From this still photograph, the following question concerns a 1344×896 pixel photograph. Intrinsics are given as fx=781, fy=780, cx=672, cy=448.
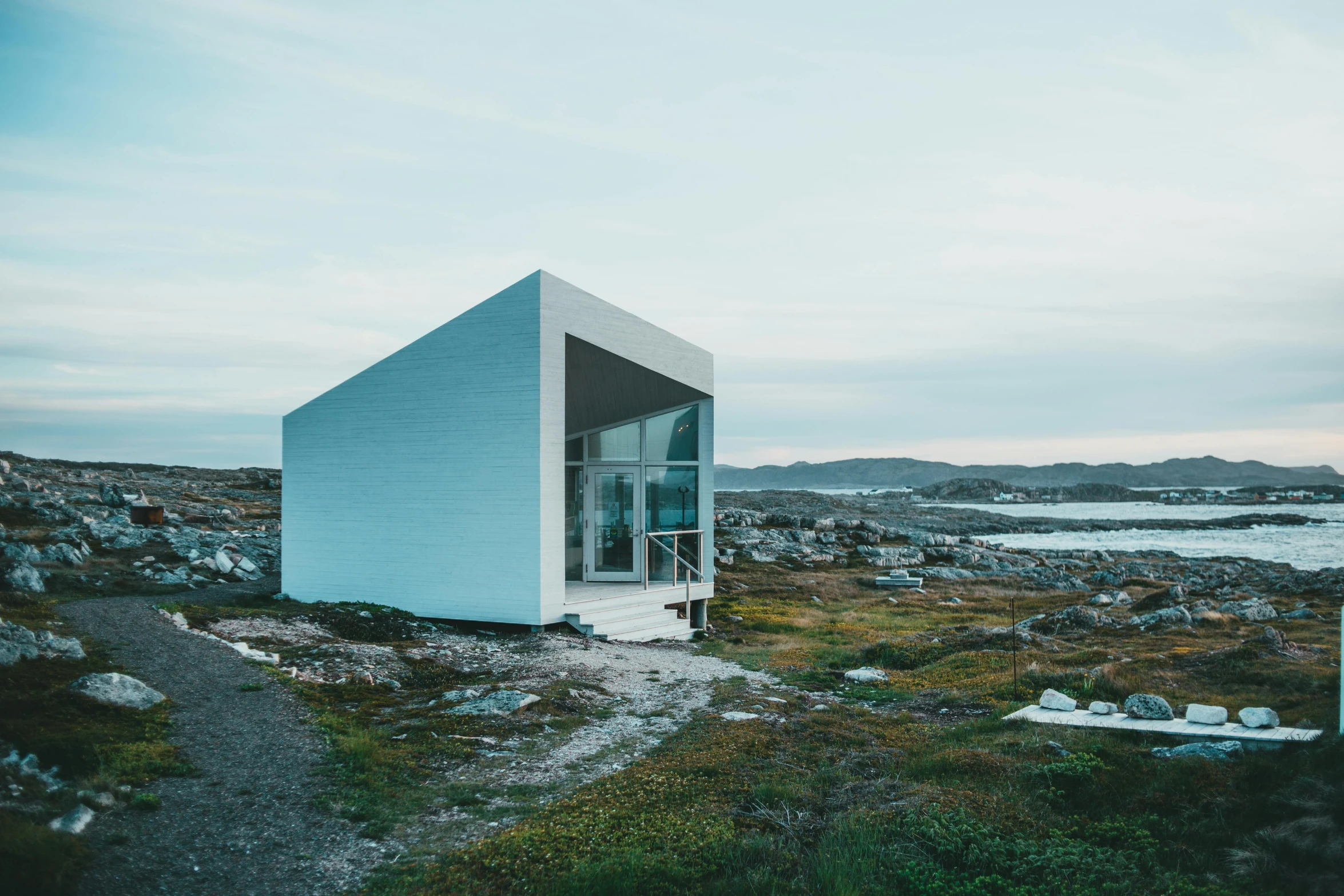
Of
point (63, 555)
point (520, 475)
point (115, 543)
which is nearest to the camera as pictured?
point (520, 475)

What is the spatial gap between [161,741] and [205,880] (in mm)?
3218

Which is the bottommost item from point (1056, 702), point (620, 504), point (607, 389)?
point (1056, 702)

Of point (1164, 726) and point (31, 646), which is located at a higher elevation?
point (31, 646)

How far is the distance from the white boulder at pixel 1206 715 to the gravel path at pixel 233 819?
7814mm

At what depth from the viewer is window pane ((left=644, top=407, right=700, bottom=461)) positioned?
18.6m

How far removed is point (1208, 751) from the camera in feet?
23.4

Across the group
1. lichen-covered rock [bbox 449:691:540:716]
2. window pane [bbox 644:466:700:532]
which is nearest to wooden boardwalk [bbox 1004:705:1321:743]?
lichen-covered rock [bbox 449:691:540:716]

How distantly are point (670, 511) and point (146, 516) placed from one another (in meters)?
19.3

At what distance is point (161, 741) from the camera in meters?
7.54

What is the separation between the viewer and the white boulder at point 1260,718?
7508mm

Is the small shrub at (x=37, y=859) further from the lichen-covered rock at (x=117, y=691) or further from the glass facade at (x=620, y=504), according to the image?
the glass facade at (x=620, y=504)

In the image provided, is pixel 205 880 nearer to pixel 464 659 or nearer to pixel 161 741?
pixel 161 741

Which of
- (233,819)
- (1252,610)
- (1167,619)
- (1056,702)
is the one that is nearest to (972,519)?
(1252,610)

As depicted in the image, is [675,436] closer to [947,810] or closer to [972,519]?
[947,810]
